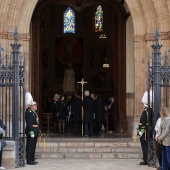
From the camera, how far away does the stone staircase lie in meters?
15.8

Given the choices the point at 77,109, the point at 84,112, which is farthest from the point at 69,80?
the point at 84,112

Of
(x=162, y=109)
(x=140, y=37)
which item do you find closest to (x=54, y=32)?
(x=140, y=37)

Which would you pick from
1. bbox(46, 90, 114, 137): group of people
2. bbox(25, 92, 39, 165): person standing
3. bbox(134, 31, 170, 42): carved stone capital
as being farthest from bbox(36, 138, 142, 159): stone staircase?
bbox(134, 31, 170, 42): carved stone capital

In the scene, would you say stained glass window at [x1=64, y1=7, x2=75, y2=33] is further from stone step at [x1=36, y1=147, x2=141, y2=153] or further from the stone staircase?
stone step at [x1=36, y1=147, x2=141, y2=153]

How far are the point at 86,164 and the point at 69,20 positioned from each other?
59.0 ft

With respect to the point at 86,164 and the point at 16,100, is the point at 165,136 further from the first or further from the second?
the point at 16,100

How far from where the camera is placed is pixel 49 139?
1836cm

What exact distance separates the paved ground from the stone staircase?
0.40m

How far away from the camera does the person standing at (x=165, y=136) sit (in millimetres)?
12477

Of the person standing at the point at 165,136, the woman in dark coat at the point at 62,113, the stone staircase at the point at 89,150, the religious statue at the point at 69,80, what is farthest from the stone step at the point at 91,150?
the religious statue at the point at 69,80

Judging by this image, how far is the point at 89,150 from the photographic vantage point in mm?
16250

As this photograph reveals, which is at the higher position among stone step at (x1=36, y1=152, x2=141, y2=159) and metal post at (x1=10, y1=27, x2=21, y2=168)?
metal post at (x1=10, y1=27, x2=21, y2=168)

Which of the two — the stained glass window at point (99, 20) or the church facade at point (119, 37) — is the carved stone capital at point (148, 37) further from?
the stained glass window at point (99, 20)

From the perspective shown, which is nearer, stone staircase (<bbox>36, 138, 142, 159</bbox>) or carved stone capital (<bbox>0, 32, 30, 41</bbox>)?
stone staircase (<bbox>36, 138, 142, 159</bbox>)
